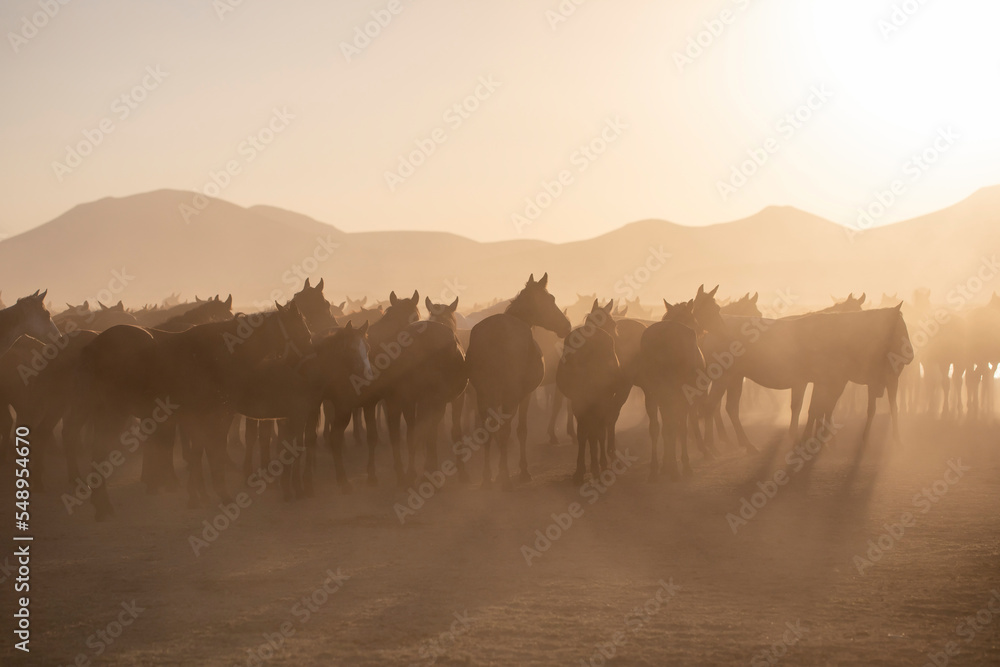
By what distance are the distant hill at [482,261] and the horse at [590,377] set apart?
12330cm

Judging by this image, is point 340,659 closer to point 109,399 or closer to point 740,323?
point 109,399

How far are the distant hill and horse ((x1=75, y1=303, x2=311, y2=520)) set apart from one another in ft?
414

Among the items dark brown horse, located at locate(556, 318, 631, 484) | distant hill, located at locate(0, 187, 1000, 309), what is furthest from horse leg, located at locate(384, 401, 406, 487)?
distant hill, located at locate(0, 187, 1000, 309)

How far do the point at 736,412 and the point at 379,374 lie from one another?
25.0 ft

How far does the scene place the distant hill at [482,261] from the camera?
497 ft

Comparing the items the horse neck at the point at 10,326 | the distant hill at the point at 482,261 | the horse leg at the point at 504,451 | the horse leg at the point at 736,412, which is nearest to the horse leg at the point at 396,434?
the horse leg at the point at 504,451

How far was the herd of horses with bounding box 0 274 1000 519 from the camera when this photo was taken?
11.7 m

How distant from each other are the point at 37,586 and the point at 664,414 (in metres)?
9.13

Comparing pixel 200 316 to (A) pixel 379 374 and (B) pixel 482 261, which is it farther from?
(B) pixel 482 261

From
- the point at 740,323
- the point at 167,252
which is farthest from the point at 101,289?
the point at 740,323

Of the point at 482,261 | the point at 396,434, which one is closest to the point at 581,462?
the point at 396,434

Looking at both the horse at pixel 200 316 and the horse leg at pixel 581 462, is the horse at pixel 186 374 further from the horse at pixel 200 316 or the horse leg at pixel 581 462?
the horse leg at pixel 581 462

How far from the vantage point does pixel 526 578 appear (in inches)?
342

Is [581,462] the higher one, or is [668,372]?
[668,372]
